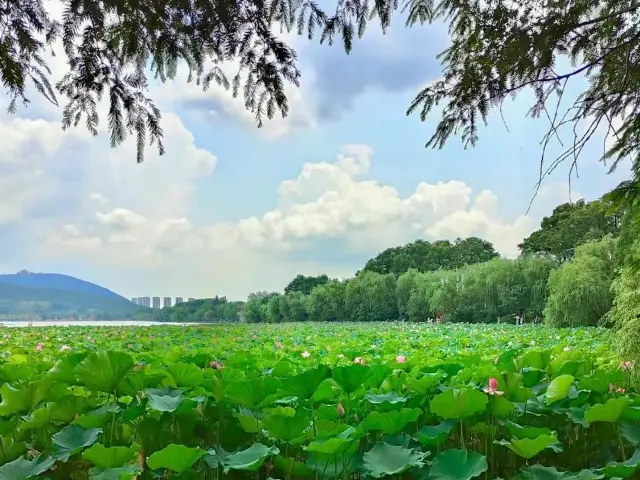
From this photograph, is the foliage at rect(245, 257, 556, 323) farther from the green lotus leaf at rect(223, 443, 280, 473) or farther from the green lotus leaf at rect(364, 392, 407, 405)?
the green lotus leaf at rect(223, 443, 280, 473)

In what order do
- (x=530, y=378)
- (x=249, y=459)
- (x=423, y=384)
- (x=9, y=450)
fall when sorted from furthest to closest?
(x=530, y=378)
(x=423, y=384)
(x=9, y=450)
(x=249, y=459)

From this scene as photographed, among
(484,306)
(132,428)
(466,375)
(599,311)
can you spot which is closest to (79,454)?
(132,428)

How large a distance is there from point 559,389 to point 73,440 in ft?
3.96

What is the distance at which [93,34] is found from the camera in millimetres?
2035

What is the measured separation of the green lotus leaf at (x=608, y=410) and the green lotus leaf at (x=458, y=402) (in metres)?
0.25

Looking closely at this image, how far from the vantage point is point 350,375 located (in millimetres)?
1333

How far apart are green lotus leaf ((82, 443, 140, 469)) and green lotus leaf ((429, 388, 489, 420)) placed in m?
0.66

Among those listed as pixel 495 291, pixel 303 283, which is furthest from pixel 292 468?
pixel 303 283

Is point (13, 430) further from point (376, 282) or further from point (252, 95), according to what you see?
point (376, 282)

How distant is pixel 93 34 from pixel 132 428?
1.41 meters

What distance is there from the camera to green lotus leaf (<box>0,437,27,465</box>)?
3.99 ft

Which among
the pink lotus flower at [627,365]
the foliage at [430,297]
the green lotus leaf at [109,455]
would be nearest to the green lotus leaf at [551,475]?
the green lotus leaf at [109,455]

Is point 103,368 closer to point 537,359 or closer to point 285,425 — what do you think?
point 285,425

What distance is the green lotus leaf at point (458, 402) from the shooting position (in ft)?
4.13
